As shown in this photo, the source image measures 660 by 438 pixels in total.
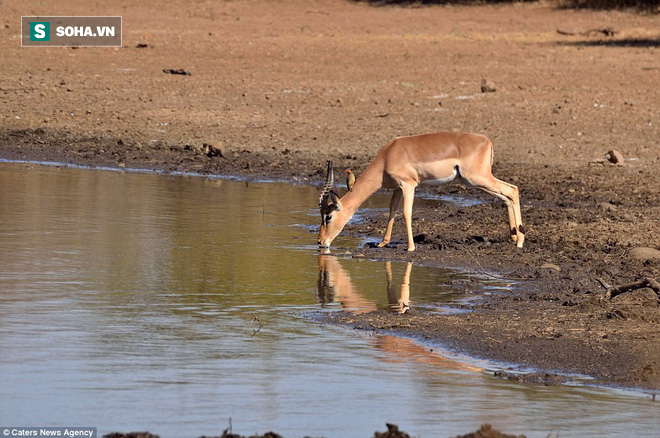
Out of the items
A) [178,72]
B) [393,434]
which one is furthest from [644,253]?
[178,72]

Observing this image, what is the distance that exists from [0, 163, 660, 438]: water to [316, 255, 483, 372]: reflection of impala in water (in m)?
0.02

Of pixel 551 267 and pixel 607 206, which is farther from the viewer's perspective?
pixel 607 206

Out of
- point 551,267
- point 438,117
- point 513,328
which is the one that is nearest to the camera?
point 513,328

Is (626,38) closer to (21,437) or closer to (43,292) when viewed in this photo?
(43,292)

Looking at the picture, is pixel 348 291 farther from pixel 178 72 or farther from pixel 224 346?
pixel 178 72

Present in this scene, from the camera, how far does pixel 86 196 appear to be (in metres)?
14.6

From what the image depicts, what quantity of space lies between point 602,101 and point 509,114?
1710mm

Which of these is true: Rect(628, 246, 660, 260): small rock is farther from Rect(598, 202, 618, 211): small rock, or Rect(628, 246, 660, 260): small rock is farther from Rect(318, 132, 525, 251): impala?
Rect(598, 202, 618, 211): small rock

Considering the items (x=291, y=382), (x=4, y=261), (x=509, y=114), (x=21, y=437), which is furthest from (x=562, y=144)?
(x=21, y=437)

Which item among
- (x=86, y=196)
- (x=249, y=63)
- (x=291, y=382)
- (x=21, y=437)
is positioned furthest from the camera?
(x=249, y=63)

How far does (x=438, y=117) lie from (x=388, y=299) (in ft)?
34.7

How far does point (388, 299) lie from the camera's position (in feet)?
31.3

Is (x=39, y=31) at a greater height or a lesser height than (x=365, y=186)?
greater

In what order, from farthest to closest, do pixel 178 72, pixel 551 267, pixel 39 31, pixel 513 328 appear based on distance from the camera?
1. pixel 39 31
2. pixel 178 72
3. pixel 551 267
4. pixel 513 328
